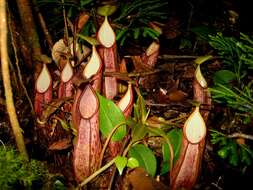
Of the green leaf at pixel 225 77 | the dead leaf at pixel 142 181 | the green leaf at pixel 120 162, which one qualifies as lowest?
the dead leaf at pixel 142 181

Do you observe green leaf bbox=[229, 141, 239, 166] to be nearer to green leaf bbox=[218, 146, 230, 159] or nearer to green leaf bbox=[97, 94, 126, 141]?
green leaf bbox=[218, 146, 230, 159]

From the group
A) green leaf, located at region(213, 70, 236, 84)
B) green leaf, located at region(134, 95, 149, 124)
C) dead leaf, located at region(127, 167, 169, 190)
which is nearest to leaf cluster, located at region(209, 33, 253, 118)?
green leaf, located at region(213, 70, 236, 84)

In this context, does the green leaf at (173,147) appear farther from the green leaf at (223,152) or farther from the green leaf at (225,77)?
the green leaf at (225,77)

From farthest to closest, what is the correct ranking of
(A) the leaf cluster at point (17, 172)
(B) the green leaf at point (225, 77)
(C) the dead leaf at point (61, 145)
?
(B) the green leaf at point (225, 77) < (C) the dead leaf at point (61, 145) < (A) the leaf cluster at point (17, 172)

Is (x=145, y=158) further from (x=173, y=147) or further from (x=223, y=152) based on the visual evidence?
(x=223, y=152)

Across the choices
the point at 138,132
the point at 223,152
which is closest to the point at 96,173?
the point at 138,132

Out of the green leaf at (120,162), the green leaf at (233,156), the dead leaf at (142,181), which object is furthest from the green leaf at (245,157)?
the green leaf at (120,162)

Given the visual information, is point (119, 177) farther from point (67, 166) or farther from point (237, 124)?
point (237, 124)
